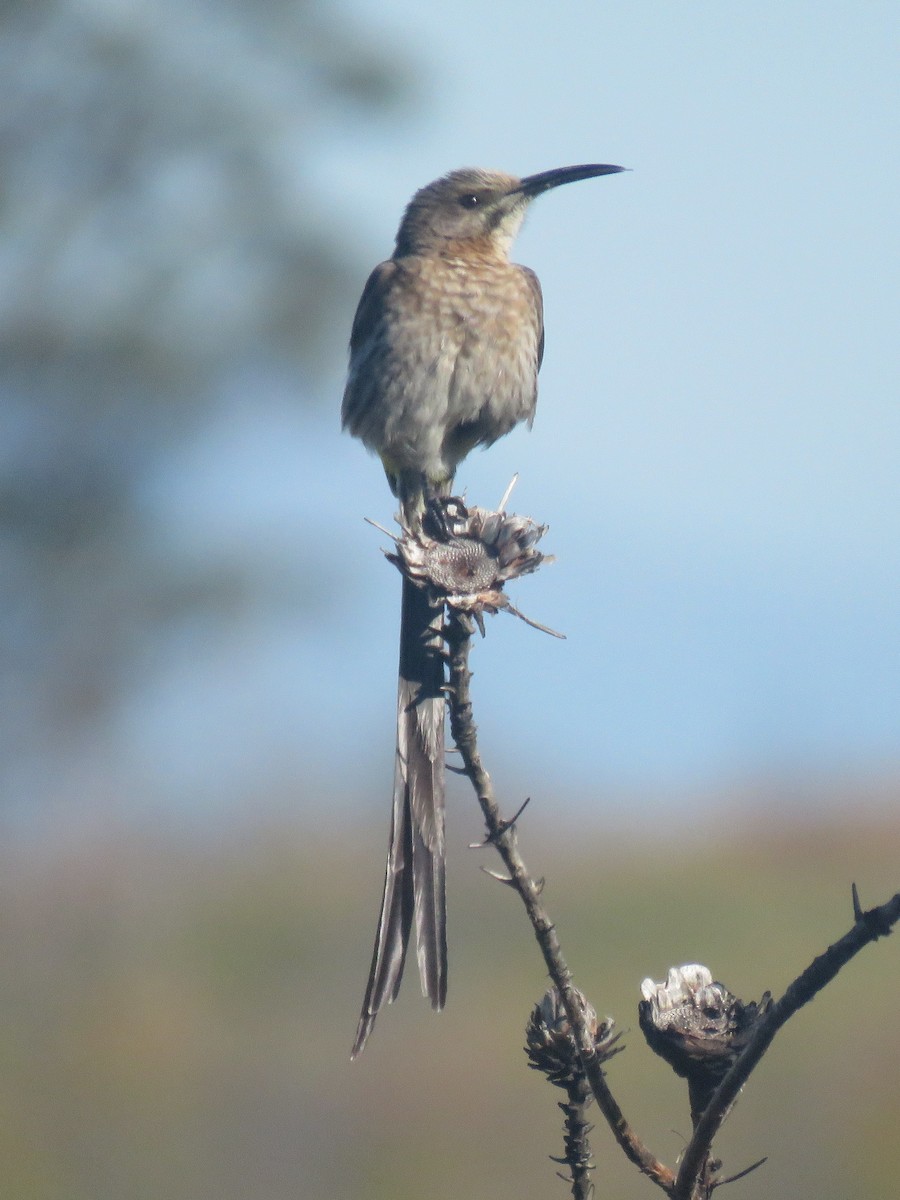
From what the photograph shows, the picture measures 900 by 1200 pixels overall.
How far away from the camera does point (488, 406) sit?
12.1 ft

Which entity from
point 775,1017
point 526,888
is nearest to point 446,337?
point 526,888

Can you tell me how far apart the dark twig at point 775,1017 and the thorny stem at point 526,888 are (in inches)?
3.1

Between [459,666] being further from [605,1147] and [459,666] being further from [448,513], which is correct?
[605,1147]

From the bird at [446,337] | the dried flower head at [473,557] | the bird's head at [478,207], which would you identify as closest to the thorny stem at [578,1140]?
the dried flower head at [473,557]

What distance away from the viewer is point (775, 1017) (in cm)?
140

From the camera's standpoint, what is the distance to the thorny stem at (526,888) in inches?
63.6

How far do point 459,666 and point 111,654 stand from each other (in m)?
11.6

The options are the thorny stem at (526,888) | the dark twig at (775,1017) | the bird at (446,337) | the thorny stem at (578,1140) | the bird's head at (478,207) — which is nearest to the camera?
the dark twig at (775,1017)

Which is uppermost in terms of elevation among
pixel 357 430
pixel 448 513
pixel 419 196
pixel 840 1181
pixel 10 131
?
pixel 10 131

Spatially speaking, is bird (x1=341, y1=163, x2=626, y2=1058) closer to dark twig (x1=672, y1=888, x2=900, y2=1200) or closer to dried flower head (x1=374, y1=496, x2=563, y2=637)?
dried flower head (x1=374, y1=496, x2=563, y2=637)

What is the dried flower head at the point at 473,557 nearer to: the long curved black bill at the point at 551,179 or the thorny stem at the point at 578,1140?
the thorny stem at the point at 578,1140

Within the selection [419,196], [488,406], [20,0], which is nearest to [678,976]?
[488,406]

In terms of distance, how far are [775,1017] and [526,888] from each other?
427 mm

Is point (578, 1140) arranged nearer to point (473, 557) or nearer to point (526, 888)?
point (526, 888)
